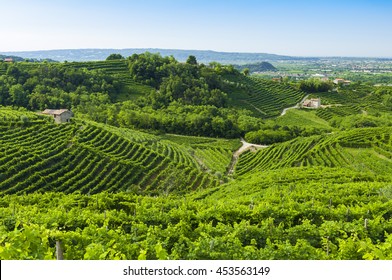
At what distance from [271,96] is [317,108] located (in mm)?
16906

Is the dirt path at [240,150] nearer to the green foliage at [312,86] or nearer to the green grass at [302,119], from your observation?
the green grass at [302,119]

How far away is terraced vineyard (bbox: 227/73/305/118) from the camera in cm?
10488

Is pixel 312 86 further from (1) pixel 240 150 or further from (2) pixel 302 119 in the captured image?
(1) pixel 240 150

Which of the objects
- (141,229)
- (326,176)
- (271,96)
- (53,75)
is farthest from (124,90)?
(141,229)

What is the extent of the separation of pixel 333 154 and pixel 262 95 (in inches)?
2704

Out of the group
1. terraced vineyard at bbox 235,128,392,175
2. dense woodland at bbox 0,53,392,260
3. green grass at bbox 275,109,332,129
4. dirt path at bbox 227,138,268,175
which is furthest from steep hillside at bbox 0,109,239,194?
green grass at bbox 275,109,332,129

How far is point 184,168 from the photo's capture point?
43000mm

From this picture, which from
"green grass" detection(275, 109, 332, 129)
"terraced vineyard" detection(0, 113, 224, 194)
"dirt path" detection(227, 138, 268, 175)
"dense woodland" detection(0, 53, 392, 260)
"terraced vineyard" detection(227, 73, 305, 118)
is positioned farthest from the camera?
"terraced vineyard" detection(227, 73, 305, 118)

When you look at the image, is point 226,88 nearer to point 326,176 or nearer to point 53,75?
point 53,75

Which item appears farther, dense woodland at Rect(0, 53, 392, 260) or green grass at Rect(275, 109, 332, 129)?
green grass at Rect(275, 109, 332, 129)

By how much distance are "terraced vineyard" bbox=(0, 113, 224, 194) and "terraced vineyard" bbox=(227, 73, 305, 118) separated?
6210 cm

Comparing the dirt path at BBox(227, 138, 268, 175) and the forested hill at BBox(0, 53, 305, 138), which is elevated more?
the forested hill at BBox(0, 53, 305, 138)

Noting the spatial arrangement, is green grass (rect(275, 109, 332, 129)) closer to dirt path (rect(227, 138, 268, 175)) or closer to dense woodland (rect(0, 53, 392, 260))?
dense woodland (rect(0, 53, 392, 260))

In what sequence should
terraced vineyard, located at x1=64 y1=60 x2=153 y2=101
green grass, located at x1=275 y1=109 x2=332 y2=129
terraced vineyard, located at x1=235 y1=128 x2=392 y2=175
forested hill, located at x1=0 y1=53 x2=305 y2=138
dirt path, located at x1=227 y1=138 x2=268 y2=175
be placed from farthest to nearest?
terraced vineyard, located at x1=64 y1=60 x2=153 y2=101 < green grass, located at x1=275 y1=109 x2=332 y2=129 < forested hill, located at x1=0 y1=53 x2=305 y2=138 < dirt path, located at x1=227 y1=138 x2=268 y2=175 < terraced vineyard, located at x1=235 y1=128 x2=392 y2=175
